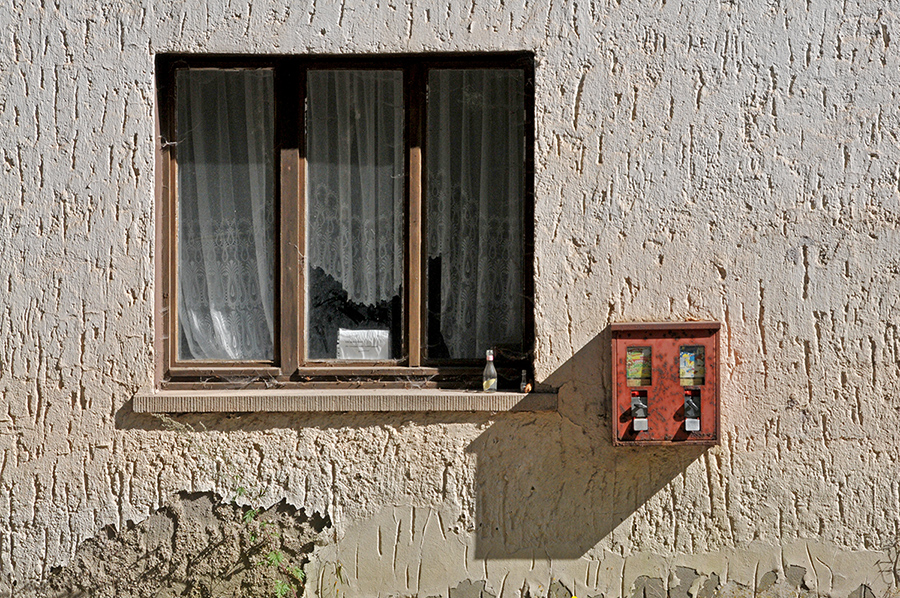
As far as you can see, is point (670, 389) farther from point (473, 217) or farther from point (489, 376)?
point (473, 217)

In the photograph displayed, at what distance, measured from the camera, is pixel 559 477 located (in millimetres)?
3176

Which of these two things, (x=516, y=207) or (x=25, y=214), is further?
(x=516, y=207)

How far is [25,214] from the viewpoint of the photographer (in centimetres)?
317

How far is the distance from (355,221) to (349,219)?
3 centimetres

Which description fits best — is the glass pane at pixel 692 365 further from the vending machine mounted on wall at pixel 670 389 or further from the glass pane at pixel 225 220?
the glass pane at pixel 225 220

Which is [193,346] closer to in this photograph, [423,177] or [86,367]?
[86,367]

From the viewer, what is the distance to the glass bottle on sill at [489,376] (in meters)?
3.22

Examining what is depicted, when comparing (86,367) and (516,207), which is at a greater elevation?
(516,207)

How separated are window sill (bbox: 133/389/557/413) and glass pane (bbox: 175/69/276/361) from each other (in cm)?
32

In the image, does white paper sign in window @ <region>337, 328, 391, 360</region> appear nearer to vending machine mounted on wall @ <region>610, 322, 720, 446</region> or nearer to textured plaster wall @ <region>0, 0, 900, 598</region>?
textured plaster wall @ <region>0, 0, 900, 598</region>

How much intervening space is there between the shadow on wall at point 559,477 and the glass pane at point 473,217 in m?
0.39

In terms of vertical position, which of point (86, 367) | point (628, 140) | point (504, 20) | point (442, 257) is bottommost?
point (86, 367)

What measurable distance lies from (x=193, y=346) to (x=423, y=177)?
132 cm

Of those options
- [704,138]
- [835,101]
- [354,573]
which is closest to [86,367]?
[354,573]
